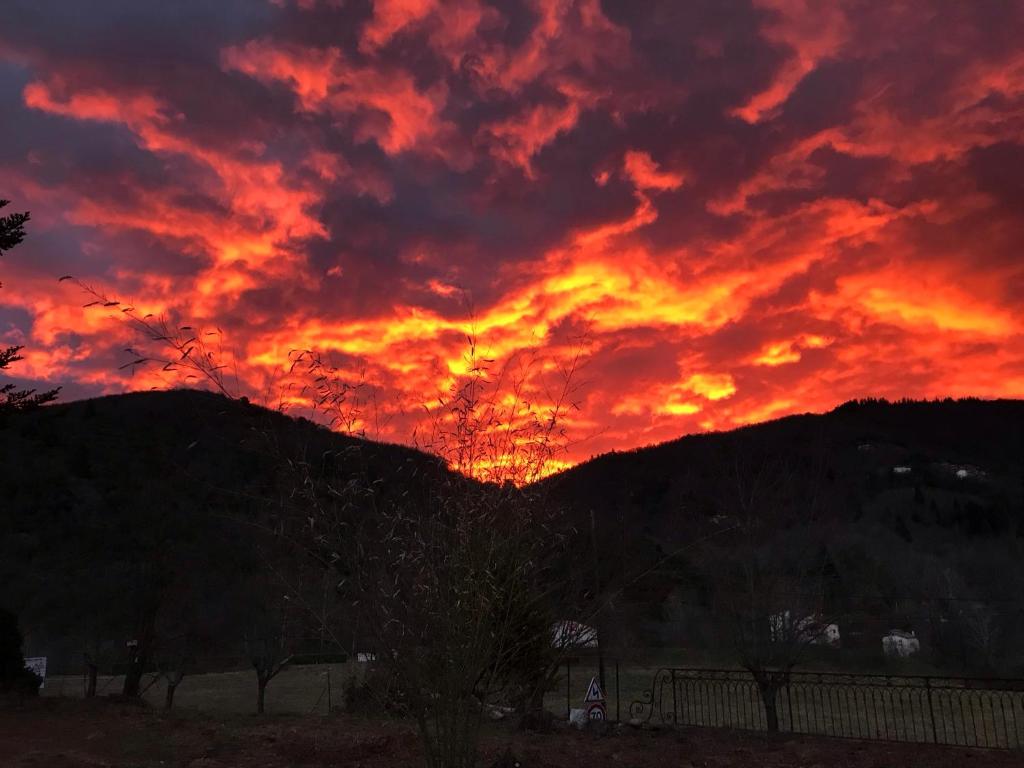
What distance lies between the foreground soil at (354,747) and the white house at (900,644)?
2672cm

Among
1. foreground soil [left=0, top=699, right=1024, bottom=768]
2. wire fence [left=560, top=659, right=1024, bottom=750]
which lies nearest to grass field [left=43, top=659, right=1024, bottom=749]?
wire fence [left=560, top=659, right=1024, bottom=750]

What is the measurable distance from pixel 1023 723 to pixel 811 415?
186ft

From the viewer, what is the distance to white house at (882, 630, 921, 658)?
3488 cm

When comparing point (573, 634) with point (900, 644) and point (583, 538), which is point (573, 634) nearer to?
point (583, 538)

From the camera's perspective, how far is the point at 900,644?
3625cm

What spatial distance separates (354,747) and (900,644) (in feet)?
113

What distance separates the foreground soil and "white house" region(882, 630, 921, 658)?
2672cm

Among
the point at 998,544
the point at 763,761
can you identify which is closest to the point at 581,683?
the point at 763,761

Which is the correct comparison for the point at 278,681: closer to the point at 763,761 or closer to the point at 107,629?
the point at 107,629

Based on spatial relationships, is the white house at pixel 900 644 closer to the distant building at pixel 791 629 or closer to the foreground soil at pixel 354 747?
the distant building at pixel 791 629

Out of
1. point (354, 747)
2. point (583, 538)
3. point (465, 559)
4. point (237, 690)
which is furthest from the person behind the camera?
point (237, 690)

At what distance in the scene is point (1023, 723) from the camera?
68.5 feet

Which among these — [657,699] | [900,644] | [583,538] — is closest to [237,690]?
[657,699]

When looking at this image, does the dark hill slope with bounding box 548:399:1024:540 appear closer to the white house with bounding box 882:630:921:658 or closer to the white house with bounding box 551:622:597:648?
the white house with bounding box 882:630:921:658
